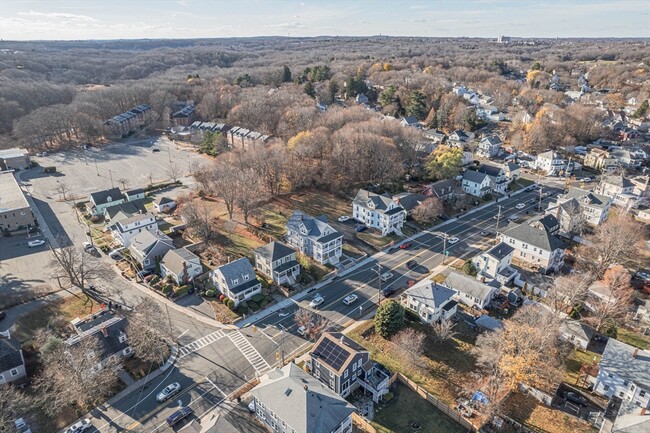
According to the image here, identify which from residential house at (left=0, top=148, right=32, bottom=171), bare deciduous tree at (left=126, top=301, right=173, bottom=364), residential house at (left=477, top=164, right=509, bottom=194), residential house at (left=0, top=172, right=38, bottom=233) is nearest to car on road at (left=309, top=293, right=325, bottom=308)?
bare deciduous tree at (left=126, top=301, right=173, bottom=364)

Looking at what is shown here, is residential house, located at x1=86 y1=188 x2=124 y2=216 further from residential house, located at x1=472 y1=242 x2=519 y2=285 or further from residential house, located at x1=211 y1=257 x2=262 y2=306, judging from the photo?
residential house, located at x1=472 y1=242 x2=519 y2=285

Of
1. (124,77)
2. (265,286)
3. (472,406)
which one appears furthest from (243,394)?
(124,77)

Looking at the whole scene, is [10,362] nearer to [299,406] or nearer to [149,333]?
[149,333]

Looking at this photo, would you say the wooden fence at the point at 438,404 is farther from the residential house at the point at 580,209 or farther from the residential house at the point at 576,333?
the residential house at the point at 580,209

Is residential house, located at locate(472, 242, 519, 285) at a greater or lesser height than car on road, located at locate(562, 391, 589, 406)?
greater

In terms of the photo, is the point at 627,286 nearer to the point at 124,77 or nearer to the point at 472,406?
the point at 472,406

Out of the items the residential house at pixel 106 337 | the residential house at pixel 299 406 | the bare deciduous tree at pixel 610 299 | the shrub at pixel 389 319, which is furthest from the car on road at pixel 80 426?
the bare deciduous tree at pixel 610 299

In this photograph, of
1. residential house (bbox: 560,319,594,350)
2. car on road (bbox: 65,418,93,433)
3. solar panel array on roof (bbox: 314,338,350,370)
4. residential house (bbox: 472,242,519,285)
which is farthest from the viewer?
residential house (bbox: 472,242,519,285)
